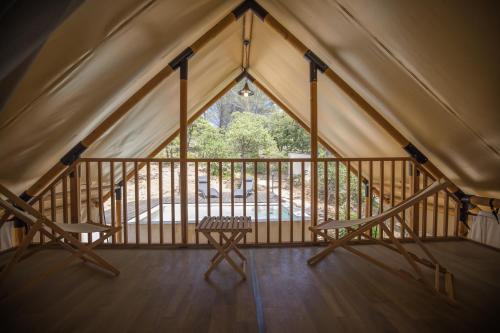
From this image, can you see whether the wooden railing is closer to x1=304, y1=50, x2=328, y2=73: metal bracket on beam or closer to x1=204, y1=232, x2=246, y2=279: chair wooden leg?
x1=204, y1=232, x2=246, y2=279: chair wooden leg

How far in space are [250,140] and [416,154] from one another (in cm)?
973

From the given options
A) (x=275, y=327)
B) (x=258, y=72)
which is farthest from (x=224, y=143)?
(x=275, y=327)

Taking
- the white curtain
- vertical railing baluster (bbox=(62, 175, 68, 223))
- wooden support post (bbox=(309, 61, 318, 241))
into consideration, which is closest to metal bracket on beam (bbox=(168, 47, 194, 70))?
wooden support post (bbox=(309, 61, 318, 241))

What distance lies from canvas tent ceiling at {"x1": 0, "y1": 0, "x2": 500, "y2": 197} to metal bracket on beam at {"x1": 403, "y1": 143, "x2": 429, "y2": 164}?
87mm

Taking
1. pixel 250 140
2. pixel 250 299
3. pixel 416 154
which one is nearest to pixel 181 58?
pixel 250 299

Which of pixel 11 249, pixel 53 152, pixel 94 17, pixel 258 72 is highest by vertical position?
pixel 258 72

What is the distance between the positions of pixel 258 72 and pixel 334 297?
14.7 ft

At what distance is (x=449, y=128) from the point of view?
243 cm

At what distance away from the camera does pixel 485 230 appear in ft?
9.34

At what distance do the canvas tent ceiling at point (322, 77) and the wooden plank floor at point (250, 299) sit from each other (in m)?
1.17

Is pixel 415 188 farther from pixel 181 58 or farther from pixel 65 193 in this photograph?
pixel 65 193

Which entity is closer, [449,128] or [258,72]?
[449,128]

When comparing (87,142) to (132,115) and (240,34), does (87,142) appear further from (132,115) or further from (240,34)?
(240,34)

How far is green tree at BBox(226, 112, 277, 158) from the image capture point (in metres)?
12.4
